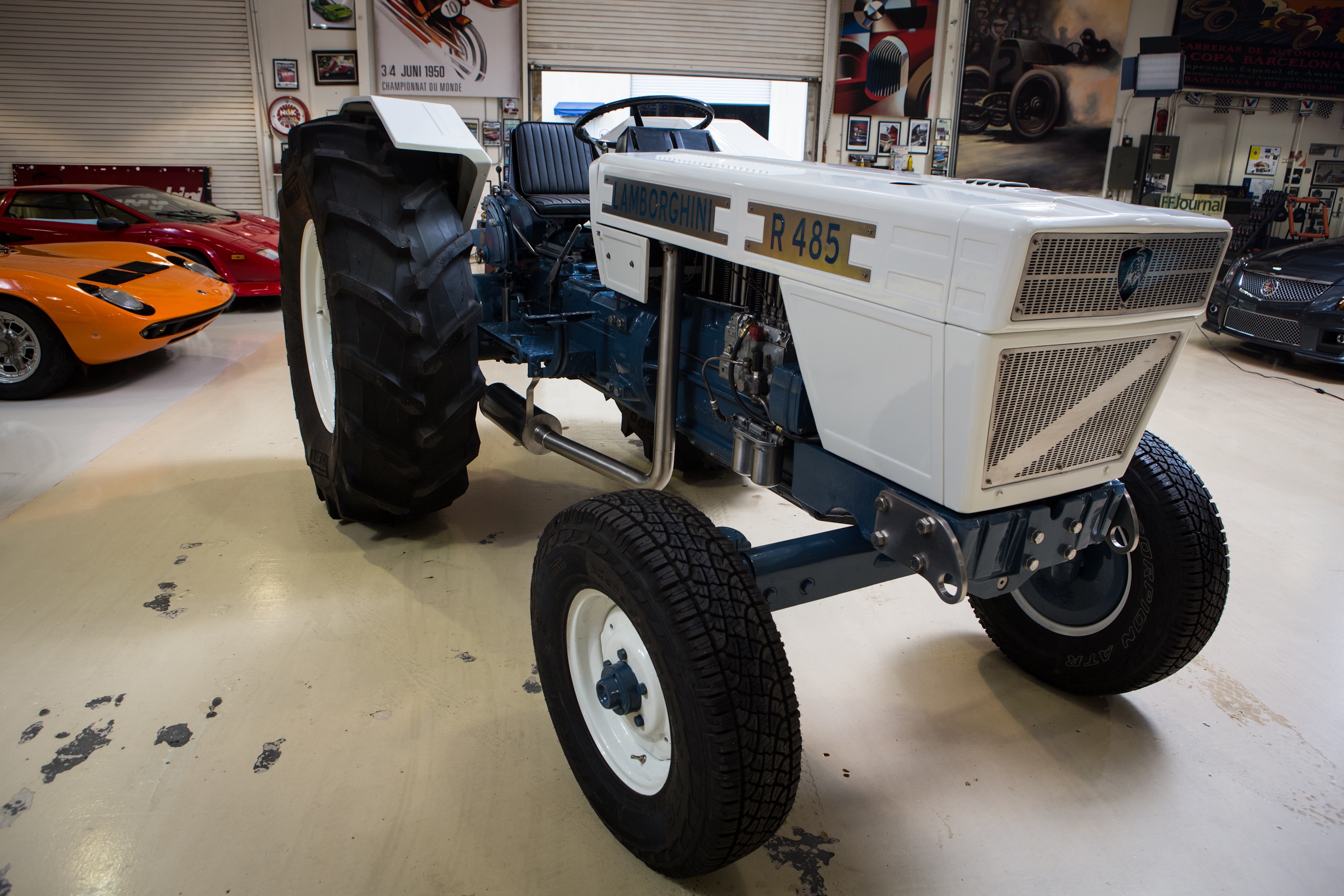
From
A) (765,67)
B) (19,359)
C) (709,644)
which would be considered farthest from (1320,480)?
(765,67)

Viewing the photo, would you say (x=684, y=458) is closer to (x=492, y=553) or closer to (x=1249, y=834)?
(x=492, y=553)

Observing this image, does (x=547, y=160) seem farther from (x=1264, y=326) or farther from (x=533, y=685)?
(x=1264, y=326)

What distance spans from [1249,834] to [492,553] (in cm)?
193

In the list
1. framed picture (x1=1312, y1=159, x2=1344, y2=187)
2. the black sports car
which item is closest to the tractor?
the black sports car

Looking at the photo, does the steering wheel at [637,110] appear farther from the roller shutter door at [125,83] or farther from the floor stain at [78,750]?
the roller shutter door at [125,83]

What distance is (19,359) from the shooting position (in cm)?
396

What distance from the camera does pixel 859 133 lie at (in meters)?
9.75

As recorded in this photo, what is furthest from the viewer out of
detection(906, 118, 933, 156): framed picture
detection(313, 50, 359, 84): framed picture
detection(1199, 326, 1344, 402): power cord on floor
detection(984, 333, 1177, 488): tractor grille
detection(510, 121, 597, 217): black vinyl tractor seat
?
detection(906, 118, 933, 156): framed picture

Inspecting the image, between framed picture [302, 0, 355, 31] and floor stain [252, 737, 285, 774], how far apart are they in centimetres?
880

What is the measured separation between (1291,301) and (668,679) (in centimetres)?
553

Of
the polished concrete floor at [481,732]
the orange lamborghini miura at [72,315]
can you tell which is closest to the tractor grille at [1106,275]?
the polished concrete floor at [481,732]

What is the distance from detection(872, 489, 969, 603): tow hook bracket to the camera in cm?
128

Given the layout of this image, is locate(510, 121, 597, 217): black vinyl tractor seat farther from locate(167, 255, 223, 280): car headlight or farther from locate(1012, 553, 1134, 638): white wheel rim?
locate(167, 255, 223, 280): car headlight

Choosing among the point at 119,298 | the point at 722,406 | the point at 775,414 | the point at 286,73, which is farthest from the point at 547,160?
the point at 286,73
